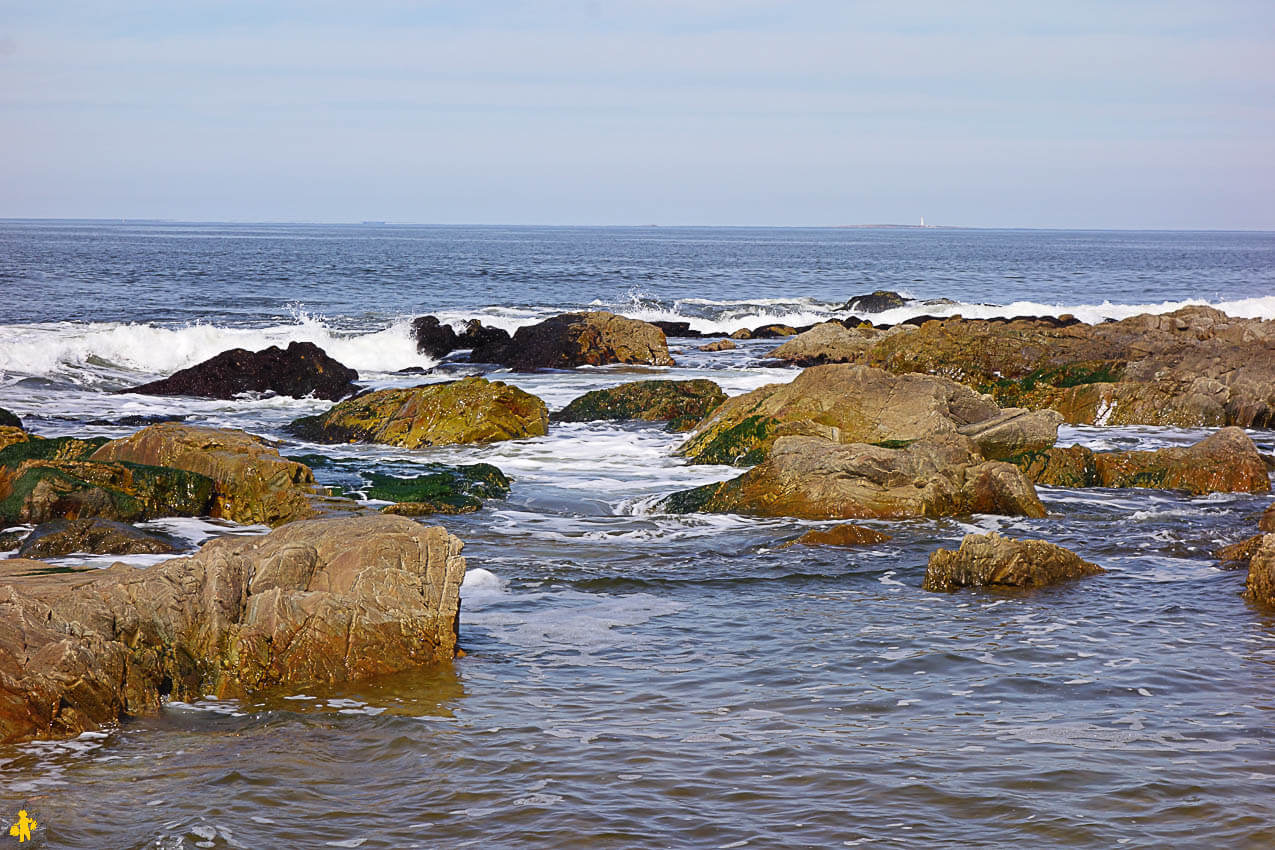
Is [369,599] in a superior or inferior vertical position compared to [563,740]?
superior

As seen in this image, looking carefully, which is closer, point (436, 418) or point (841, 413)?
point (841, 413)

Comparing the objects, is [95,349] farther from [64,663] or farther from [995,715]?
[995,715]

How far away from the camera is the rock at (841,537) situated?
10.0 metres

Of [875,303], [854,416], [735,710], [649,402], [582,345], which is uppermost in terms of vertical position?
[875,303]

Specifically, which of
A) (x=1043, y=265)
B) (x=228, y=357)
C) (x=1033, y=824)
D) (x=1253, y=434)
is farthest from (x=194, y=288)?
(x=1043, y=265)

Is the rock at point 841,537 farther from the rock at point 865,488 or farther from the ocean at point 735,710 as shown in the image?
the rock at point 865,488

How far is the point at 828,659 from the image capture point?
7.12 m

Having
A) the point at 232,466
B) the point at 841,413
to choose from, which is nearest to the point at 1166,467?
the point at 841,413

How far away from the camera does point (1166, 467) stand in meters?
12.5

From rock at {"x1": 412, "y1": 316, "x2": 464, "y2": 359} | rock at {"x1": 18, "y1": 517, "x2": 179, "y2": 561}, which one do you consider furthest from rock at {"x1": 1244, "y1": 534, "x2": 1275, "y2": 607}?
rock at {"x1": 412, "y1": 316, "x2": 464, "y2": 359}

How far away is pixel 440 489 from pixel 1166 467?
7.85 meters

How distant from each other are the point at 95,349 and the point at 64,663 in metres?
20.9

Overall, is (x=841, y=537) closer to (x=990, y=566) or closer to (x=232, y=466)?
(x=990, y=566)

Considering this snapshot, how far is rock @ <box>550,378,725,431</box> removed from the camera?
17.3 m
